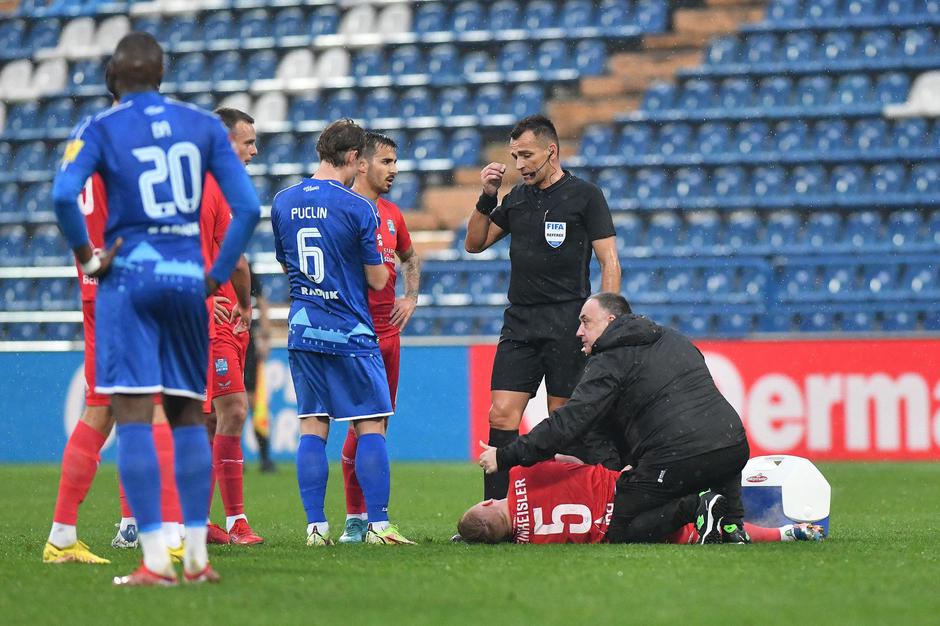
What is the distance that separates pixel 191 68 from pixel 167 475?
16.4 meters

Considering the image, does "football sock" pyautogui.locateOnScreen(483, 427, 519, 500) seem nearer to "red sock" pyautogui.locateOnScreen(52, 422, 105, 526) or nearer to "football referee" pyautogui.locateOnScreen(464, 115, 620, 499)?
"football referee" pyautogui.locateOnScreen(464, 115, 620, 499)

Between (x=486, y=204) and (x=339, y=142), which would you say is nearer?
(x=339, y=142)

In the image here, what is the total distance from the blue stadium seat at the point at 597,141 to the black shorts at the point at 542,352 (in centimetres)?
1209

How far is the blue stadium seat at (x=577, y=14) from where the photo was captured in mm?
20500

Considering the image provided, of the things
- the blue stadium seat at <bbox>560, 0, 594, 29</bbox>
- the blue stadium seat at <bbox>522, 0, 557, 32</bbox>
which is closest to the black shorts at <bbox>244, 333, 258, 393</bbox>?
the blue stadium seat at <bbox>522, 0, 557, 32</bbox>

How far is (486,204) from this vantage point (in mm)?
7621

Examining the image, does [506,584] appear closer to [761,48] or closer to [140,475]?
[140,475]

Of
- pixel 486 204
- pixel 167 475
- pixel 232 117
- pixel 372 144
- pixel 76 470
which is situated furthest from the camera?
pixel 486 204

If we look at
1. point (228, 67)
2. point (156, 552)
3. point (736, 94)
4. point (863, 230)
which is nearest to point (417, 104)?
point (228, 67)

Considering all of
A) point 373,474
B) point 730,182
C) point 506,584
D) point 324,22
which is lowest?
point 506,584

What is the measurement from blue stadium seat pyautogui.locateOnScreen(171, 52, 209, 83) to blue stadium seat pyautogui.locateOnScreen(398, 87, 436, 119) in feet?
10.7

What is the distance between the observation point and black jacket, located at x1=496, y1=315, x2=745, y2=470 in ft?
21.0

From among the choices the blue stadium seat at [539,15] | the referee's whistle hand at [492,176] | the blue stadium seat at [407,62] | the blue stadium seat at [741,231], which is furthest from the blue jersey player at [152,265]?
the blue stadium seat at [539,15]

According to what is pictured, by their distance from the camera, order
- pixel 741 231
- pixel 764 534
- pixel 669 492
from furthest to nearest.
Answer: pixel 741 231 → pixel 764 534 → pixel 669 492
